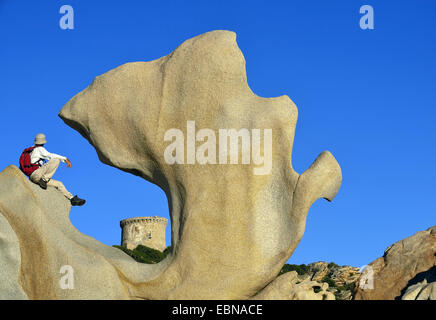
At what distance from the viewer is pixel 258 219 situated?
1055 centimetres

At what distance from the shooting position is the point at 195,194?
10680 millimetres

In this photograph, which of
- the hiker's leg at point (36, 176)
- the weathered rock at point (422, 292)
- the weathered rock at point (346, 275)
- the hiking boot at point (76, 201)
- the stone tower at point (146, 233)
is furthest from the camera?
the stone tower at point (146, 233)

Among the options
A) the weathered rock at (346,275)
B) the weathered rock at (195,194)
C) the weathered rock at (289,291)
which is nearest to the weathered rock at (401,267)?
the weathered rock at (289,291)

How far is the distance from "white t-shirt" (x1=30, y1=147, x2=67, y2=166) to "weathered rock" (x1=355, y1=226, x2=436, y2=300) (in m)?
6.51

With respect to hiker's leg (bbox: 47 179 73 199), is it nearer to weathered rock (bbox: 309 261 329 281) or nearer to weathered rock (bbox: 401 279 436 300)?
weathered rock (bbox: 401 279 436 300)

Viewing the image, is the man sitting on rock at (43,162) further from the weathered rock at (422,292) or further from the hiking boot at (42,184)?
the weathered rock at (422,292)

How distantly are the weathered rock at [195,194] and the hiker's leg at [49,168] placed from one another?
30cm

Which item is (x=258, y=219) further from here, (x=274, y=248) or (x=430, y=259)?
(x=430, y=259)

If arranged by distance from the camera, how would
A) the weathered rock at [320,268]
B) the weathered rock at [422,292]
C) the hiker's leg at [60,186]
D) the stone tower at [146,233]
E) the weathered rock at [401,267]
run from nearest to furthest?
the weathered rock at [422,292] → the hiker's leg at [60,186] → the weathered rock at [401,267] → the weathered rock at [320,268] → the stone tower at [146,233]

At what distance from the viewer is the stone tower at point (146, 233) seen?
4822 centimetres

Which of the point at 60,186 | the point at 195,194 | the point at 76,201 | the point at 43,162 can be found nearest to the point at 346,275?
the point at 195,194

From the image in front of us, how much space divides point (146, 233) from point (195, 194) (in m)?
38.8

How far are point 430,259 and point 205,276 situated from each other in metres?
5.00
